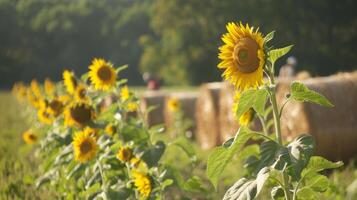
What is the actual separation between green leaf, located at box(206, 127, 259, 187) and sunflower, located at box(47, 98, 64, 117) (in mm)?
3077

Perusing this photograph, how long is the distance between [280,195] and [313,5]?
104 ft

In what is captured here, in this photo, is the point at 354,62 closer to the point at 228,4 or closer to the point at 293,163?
the point at 228,4

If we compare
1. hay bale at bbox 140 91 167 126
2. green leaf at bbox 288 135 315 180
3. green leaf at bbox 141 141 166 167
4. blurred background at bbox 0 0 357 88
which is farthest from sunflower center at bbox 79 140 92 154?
blurred background at bbox 0 0 357 88

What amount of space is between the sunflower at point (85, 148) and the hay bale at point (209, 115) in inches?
238

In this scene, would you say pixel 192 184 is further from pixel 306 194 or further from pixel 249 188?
pixel 249 188

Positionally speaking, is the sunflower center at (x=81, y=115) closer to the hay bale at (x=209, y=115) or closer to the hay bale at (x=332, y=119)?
the hay bale at (x=332, y=119)

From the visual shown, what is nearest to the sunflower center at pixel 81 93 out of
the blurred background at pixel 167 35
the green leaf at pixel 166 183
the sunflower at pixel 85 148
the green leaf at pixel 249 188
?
the sunflower at pixel 85 148

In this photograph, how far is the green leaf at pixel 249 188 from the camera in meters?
2.48

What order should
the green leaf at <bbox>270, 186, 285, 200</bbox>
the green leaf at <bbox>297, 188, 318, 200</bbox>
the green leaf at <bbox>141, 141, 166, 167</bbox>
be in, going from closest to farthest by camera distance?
1. the green leaf at <bbox>270, 186, 285, 200</bbox>
2. the green leaf at <bbox>297, 188, 318, 200</bbox>
3. the green leaf at <bbox>141, 141, 166, 167</bbox>

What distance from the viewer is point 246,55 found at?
2.59 meters

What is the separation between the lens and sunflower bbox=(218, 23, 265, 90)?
2551mm

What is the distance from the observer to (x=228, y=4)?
3556 cm

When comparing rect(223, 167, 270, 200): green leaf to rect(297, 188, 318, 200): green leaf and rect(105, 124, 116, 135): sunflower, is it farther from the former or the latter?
rect(105, 124, 116, 135): sunflower

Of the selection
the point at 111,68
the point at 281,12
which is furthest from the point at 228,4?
the point at 111,68
